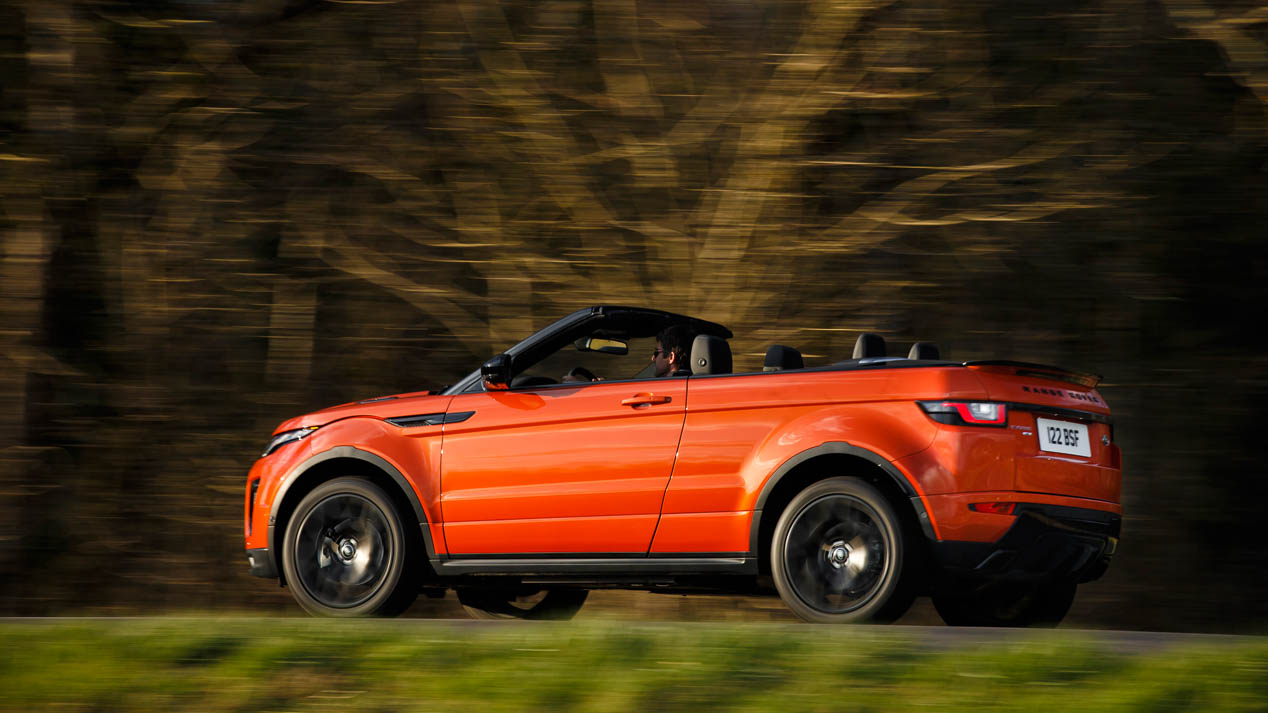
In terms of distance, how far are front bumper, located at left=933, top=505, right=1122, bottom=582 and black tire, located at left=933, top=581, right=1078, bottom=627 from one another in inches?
28.9

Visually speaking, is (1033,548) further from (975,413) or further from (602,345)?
(602,345)

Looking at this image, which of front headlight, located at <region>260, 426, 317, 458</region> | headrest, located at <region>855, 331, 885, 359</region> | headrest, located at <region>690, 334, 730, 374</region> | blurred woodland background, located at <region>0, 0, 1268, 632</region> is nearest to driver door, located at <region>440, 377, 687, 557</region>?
headrest, located at <region>690, 334, 730, 374</region>

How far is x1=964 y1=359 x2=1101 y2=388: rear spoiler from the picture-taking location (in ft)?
20.5

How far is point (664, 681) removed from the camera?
15.9ft

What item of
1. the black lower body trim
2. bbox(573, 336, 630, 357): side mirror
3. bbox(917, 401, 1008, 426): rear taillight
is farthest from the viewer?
bbox(573, 336, 630, 357): side mirror

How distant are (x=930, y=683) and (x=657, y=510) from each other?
227cm

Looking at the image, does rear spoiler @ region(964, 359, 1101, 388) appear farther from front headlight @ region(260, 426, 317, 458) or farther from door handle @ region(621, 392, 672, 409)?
front headlight @ region(260, 426, 317, 458)

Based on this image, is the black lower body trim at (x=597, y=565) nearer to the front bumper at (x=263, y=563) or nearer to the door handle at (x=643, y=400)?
the door handle at (x=643, y=400)

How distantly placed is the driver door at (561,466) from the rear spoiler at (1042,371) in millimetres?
1448

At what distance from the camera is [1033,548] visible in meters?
6.24

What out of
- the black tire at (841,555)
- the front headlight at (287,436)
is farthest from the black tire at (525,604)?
the black tire at (841,555)

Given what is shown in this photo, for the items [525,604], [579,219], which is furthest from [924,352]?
[579,219]

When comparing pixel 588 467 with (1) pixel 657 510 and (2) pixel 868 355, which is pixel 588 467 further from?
(2) pixel 868 355

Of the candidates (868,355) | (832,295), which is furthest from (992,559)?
(832,295)
